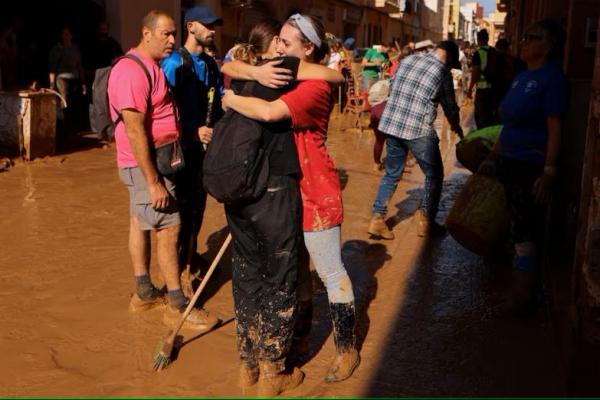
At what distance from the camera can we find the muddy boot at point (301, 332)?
3486mm

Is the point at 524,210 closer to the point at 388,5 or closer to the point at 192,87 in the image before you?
the point at 192,87

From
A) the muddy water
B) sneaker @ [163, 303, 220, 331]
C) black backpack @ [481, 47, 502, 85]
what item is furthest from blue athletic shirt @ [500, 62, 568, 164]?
black backpack @ [481, 47, 502, 85]

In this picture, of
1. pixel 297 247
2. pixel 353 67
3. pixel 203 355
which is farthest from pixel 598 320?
pixel 353 67

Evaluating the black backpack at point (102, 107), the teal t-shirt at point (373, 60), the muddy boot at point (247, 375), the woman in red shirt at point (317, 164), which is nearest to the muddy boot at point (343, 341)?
the woman in red shirt at point (317, 164)

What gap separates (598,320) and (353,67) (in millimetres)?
12293

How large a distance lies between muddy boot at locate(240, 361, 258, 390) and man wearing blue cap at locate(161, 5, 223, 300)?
48.9 inches

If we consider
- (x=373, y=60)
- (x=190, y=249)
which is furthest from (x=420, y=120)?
(x=373, y=60)

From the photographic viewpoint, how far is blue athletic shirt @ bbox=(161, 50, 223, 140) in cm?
396

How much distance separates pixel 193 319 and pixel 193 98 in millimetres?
1332

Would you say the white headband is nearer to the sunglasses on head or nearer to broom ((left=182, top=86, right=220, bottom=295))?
broom ((left=182, top=86, right=220, bottom=295))

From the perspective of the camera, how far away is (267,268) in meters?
2.99

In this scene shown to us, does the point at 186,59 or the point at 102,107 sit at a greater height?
the point at 186,59

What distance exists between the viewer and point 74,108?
40.2ft

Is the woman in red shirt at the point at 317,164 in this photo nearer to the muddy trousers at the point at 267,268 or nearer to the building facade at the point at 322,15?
the muddy trousers at the point at 267,268
